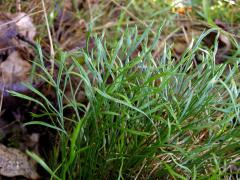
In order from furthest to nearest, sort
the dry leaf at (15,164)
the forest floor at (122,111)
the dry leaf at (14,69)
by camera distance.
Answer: the dry leaf at (14,69)
the dry leaf at (15,164)
the forest floor at (122,111)

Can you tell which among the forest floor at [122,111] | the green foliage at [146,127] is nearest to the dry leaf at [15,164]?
the forest floor at [122,111]

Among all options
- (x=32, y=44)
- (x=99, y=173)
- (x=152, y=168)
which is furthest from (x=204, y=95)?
(x=32, y=44)

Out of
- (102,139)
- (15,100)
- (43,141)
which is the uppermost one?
(102,139)

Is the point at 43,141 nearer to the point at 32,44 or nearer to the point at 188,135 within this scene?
the point at 32,44

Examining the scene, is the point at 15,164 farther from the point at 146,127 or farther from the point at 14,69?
the point at 146,127

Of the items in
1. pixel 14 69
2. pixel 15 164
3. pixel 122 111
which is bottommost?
pixel 15 164

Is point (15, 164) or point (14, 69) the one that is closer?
point (15, 164)

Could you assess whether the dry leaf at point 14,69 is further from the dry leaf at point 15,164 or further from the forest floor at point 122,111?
the dry leaf at point 15,164

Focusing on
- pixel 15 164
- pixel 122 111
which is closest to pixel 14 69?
pixel 15 164
